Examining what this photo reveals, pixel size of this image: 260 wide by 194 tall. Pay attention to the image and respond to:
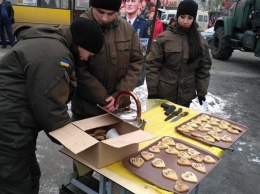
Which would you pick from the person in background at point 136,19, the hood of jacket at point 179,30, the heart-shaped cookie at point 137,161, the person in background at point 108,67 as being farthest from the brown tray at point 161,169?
the person in background at point 136,19

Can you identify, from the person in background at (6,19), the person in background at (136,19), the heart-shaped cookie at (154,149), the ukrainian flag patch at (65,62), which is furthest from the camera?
the person in background at (6,19)

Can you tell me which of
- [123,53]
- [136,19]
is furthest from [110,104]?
[136,19]

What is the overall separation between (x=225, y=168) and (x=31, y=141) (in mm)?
2458

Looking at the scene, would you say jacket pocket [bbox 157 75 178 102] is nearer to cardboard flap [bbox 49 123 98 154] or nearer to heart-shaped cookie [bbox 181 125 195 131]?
heart-shaped cookie [bbox 181 125 195 131]

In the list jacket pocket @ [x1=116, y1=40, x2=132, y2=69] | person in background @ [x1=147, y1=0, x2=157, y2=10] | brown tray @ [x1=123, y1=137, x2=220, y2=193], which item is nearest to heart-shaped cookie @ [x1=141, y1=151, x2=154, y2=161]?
brown tray @ [x1=123, y1=137, x2=220, y2=193]

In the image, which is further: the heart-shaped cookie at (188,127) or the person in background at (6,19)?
the person in background at (6,19)

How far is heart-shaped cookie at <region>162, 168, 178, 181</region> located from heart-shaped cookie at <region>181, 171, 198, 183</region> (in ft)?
0.14

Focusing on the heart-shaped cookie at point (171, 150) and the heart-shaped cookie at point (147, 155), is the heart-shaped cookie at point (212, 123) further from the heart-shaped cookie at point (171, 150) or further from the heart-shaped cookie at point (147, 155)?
the heart-shaped cookie at point (147, 155)

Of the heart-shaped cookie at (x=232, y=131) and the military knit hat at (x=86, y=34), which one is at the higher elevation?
the military knit hat at (x=86, y=34)

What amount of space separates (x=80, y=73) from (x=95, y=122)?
439 mm

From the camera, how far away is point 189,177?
1594mm

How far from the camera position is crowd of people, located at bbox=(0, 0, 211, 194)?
1.61m

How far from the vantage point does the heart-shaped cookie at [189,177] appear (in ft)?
5.18

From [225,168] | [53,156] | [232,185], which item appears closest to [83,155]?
[53,156]
